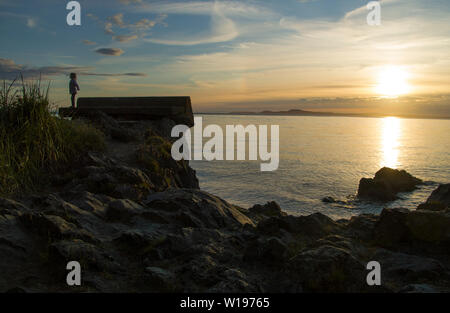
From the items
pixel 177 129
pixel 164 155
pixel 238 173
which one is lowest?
pixel 238 173

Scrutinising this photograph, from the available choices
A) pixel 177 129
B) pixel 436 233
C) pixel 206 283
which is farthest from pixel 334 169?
pixel 206 283

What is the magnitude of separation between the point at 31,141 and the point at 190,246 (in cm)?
539

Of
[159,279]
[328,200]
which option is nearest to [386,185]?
[328,200]

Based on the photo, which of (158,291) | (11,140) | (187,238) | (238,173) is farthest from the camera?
(238,173)

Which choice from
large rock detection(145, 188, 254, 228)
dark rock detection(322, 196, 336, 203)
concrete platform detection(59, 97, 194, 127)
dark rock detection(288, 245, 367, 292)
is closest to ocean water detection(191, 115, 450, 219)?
dark rock detection(322, 196, 336, 203)

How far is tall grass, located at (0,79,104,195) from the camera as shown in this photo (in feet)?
24.1

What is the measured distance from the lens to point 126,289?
4148 millimetres

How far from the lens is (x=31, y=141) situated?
26.6 ft

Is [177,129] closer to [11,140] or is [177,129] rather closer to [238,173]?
[11,140]

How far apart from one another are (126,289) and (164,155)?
731 centimetres

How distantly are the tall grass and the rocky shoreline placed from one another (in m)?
0.59

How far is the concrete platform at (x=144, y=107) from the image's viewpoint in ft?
50.8

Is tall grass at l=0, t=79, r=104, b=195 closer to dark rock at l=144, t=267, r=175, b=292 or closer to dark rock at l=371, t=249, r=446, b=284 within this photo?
dark rock at l=144, t=267, r=175, b=292

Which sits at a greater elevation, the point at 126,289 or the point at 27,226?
the point at 27,226
